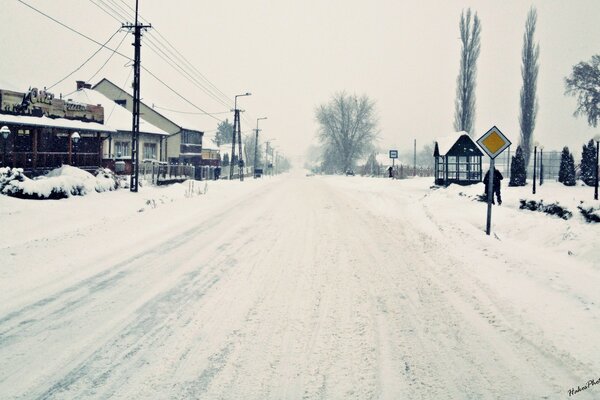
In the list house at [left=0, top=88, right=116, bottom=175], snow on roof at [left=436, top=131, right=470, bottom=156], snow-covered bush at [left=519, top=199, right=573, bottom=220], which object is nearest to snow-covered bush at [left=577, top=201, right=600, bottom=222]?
snow-covered bush at [left=519, top=199, right=573, bottom=220]

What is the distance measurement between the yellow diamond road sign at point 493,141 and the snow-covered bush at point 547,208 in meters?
2.49

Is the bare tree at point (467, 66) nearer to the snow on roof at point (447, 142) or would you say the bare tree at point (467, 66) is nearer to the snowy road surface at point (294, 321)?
the snow on roof at point (447, 142)

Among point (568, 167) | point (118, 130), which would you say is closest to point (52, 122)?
point (118, 130)

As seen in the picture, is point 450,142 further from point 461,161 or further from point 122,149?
point 122,149

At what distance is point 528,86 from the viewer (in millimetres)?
39656

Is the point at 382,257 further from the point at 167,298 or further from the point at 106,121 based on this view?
the point at 106,121

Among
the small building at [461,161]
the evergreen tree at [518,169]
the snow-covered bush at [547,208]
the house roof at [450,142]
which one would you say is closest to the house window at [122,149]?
the house roof at [450,142]

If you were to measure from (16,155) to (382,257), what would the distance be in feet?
75.8

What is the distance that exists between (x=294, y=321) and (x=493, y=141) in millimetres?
7451

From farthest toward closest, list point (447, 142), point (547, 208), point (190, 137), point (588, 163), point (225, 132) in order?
point (225, 132) → point (190, 137) → point (447, 142) → point (588, 163) → point (547, 208)

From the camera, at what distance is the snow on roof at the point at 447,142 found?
96.2 ft

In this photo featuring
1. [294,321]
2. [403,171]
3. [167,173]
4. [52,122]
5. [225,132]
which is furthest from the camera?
[225,132]

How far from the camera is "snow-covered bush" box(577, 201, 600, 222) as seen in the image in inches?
350

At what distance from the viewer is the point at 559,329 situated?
403 cm
